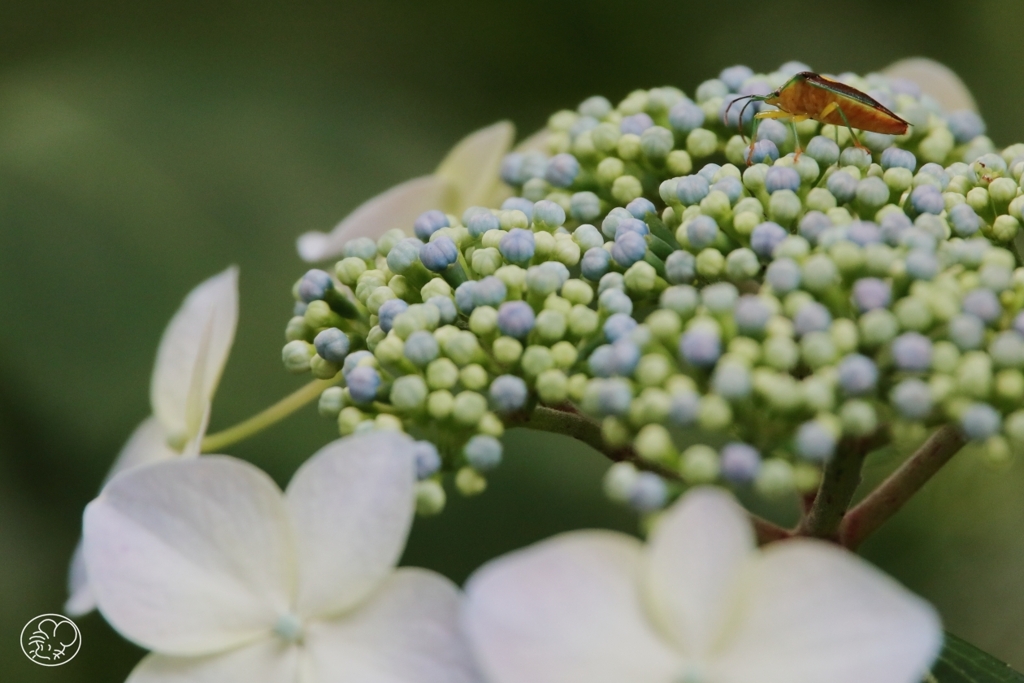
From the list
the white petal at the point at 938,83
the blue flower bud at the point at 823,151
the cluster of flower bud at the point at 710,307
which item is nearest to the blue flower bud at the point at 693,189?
the cluster of flower bud at the point at 710,307

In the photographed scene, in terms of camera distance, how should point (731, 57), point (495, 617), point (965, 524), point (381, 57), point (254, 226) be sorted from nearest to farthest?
point (495, 617) → point (965, 524) → point (254, 226) → point (731, 57) → point (381, 57)

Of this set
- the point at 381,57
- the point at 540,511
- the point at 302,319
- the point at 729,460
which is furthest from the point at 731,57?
the point at 729,460

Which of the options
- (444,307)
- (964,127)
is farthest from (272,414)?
(964,127)

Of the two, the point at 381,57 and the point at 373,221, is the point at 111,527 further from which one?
the point at 381,57

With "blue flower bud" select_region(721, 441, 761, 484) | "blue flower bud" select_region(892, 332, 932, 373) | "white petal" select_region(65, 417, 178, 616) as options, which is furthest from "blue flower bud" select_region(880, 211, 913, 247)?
"white petal" select_region(65, 417, 178, 616)

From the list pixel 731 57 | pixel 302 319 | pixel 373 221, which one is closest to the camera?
pixel 302 319

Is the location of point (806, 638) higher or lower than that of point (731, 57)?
lower
